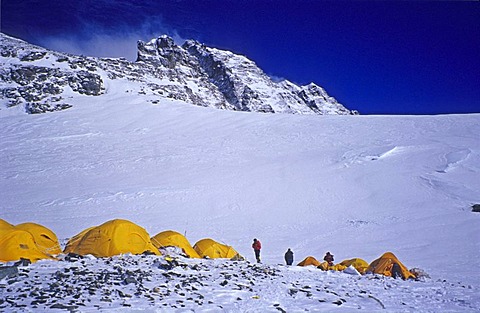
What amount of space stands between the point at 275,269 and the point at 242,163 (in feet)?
69.6

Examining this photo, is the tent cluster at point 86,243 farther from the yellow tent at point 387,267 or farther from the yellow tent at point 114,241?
the yellow tent at point 387,267

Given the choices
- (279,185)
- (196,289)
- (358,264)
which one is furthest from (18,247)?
(279,185)

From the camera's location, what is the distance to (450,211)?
18719 mm

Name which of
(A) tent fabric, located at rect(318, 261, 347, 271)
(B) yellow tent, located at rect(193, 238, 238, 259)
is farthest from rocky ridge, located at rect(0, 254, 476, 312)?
(B) yellow tent, located at rect(193, 238, 238, 259)

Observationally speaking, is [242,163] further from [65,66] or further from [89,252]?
[65,66]

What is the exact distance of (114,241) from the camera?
35.6ft

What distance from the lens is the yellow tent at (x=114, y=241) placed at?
10.8 metres

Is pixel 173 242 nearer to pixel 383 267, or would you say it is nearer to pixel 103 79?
pixel 383 267

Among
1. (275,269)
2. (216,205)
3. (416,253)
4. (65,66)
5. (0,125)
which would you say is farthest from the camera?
(65,66)

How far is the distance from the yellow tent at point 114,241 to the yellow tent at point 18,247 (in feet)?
3.55

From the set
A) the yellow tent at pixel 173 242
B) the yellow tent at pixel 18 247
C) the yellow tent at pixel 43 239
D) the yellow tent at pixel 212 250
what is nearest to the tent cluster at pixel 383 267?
the yellow tent at pixel 212 250

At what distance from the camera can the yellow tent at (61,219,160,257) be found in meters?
10.8

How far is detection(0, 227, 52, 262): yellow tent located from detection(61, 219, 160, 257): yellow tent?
1.08 m

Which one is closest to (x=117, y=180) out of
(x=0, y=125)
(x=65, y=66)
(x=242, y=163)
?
(x=242, y=163)
